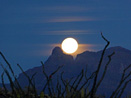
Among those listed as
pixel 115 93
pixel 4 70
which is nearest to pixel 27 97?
pixel 4 70

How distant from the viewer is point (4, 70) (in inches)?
110

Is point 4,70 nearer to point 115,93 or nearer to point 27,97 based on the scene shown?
point 27,97

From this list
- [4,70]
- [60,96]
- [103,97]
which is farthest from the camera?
[103,97]

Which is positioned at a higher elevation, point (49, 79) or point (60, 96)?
point (49, 79)

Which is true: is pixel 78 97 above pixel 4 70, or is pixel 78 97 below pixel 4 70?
below

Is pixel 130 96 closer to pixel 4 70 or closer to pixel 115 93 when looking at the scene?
pixel 115 93

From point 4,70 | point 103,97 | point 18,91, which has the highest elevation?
point 4,70

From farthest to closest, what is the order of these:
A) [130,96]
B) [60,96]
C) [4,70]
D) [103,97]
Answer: [103,97]
[130,96]
[60,96]
[4,70]

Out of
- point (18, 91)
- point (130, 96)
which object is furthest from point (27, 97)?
point (130, 96)

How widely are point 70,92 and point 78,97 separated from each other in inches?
6.9

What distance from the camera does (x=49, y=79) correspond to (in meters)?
2.82

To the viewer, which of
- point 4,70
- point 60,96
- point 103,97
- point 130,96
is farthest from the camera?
point 103,97

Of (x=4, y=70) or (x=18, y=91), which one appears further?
(x=18, y=91)

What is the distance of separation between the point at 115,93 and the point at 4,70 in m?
1.10
